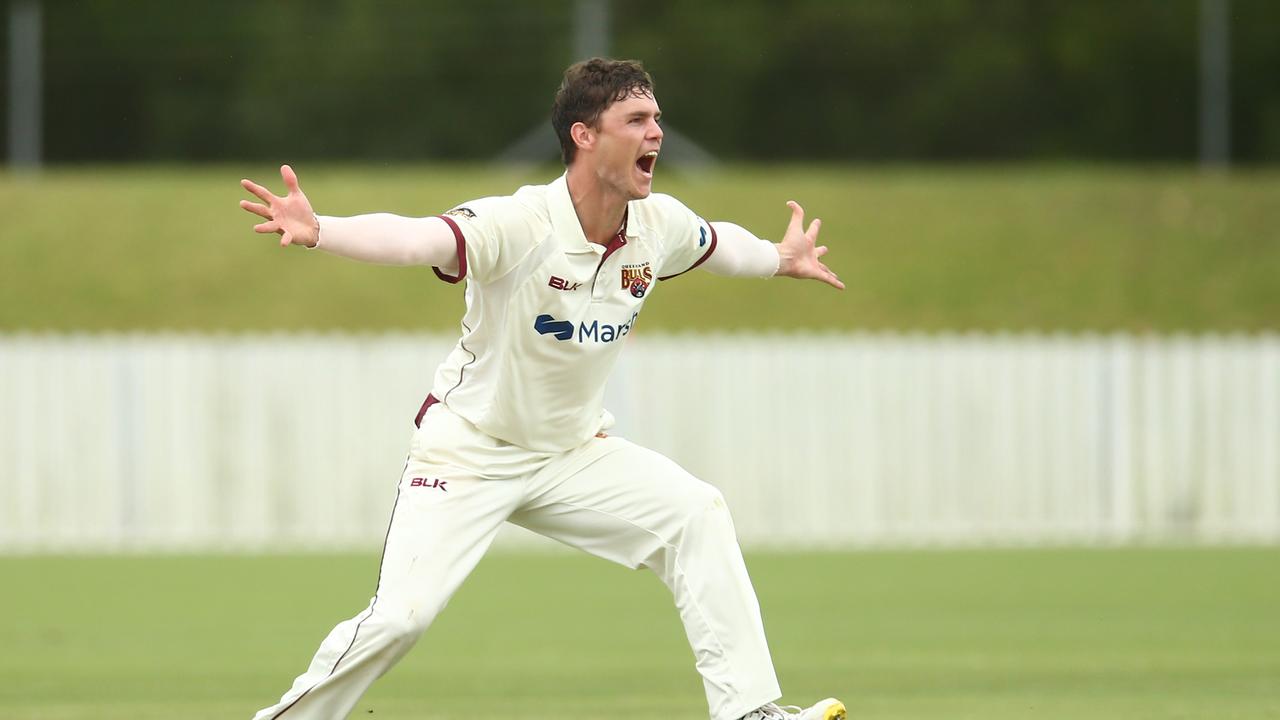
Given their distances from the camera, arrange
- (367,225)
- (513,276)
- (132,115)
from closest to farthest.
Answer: (367,225) → (513,276) → (132,115)

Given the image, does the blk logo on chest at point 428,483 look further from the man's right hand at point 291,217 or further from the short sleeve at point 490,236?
the man's right hand at point 291,217

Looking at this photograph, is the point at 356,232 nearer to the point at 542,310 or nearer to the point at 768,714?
Answer: the point at 542,310

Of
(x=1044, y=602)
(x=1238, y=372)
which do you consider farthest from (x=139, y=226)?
(x=1044, y=602)

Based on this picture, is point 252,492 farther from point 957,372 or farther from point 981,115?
point 981,115

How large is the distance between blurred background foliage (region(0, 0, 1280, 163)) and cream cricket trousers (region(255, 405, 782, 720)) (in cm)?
2361

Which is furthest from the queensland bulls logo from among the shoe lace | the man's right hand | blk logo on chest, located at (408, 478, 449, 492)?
the shoe lace

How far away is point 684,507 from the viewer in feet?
20.1

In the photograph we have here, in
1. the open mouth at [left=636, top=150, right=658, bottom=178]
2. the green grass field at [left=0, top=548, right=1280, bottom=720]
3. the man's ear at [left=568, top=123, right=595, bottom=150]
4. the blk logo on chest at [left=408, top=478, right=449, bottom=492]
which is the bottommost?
the green grass field at [left=0, top=548, right=1280, bottom=720]

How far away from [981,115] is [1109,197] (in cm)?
862

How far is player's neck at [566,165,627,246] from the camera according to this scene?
19.5 ft

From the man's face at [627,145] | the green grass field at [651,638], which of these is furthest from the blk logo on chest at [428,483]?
the green grass field at [651,638]

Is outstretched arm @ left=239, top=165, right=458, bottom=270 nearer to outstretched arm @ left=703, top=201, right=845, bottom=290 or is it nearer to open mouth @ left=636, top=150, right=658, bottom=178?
open mouth @ left=636, top=150, right=658, bottom=178

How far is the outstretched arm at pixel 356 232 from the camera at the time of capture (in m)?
5.29

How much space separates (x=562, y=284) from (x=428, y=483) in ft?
2.59
